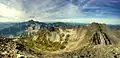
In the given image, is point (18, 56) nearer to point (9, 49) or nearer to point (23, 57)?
point (23, 57)

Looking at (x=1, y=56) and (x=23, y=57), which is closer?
(x=1, y=56)

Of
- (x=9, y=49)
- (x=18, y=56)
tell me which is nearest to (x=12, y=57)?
(x=9, y=49)

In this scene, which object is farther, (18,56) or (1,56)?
(18,56)

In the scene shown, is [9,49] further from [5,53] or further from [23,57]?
[23,57]

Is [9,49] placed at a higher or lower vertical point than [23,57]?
higher

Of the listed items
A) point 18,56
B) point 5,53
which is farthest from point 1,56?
point 18,56

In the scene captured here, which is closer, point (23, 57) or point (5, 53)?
point (5, 53)

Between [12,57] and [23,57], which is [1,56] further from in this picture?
[23,57]

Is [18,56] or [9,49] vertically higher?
[9,49]
